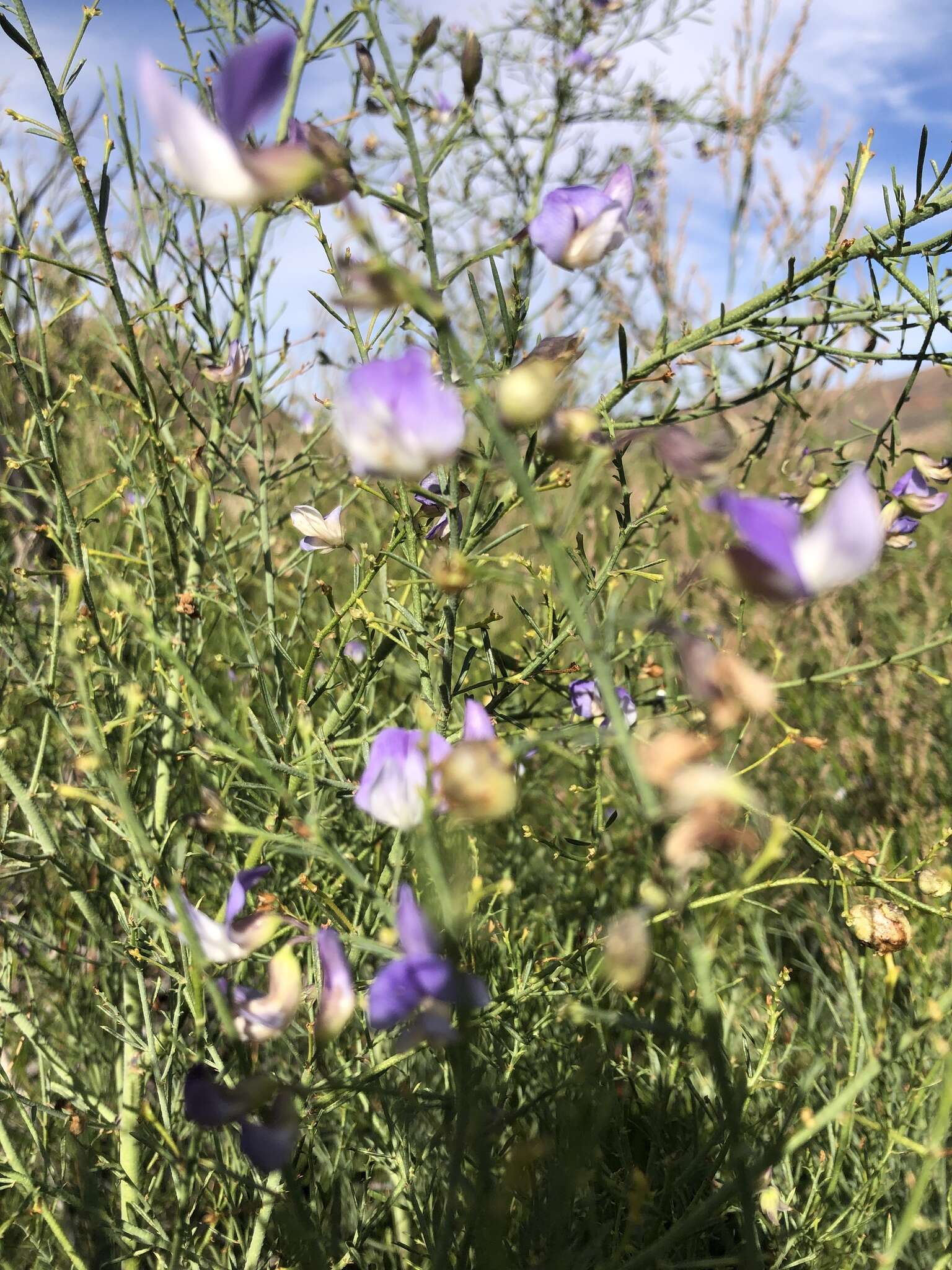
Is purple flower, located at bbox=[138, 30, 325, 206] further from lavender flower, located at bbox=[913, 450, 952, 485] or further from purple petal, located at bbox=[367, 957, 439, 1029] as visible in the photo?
lavender flower, located at bbox=[913, 450, 952, 485]

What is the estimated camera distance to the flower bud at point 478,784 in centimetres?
41

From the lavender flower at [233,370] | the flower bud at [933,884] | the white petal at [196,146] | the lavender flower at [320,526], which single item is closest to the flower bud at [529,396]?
the white petal at [196,146]

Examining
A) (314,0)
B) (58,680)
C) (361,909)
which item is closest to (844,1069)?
(361,909)

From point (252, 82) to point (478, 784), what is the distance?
36cm

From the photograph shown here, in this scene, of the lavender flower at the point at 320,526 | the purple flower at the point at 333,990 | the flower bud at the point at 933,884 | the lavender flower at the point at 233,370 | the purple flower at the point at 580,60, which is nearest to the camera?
the purple flower at the point at 333,990

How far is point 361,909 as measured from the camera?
3.53 ft

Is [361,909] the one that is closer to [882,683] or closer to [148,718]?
[148,718]

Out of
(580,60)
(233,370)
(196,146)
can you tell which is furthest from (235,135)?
(580,60)

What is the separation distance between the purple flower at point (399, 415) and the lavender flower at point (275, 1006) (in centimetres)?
29

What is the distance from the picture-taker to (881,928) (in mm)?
761

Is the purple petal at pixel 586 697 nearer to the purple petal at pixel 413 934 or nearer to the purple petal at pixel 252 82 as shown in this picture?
the purple petal at pixel 413 934

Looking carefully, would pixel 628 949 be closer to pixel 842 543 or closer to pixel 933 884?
pixel 842 543

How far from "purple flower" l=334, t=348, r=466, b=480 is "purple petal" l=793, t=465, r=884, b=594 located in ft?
0.62

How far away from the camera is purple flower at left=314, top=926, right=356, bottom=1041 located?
0.49 metres
